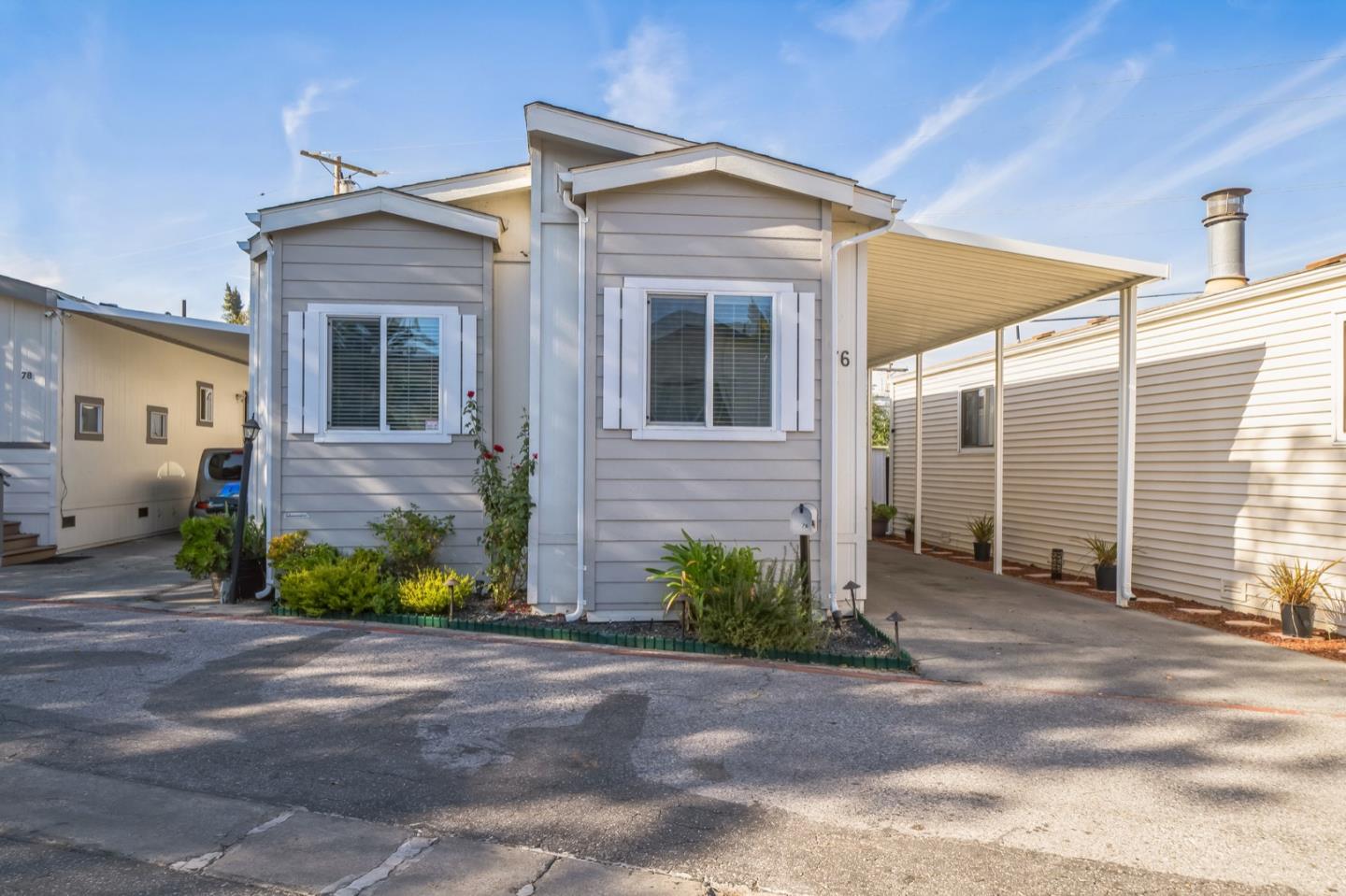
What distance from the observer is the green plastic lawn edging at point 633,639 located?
6.07 meters

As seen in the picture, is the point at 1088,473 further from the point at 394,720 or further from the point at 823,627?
the point at 394,720

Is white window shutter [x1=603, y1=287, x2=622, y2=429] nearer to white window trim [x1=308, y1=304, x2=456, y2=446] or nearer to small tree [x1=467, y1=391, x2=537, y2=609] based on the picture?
small tree [x1=467, y1=391, x2=537, y2=609]

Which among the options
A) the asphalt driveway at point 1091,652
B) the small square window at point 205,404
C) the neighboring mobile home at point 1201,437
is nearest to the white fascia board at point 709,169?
the asphalt driveway at point 1091,652

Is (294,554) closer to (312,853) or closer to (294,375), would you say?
(294,375)

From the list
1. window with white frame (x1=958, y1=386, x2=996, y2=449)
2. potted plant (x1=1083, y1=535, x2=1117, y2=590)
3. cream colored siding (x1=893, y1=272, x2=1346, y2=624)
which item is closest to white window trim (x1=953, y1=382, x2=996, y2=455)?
window with white frame (x1=958, y1=386, x2=996, y2=449)

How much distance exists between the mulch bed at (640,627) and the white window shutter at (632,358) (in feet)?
5.46

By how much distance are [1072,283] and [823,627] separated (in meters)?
5.19

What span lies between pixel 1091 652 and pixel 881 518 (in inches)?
431

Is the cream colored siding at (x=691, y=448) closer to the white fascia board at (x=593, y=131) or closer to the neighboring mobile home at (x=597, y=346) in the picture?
the neighboring mobile home at (x=597, y=346)

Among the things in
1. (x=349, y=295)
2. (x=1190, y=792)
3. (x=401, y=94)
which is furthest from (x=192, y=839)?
(x=401, y=94)

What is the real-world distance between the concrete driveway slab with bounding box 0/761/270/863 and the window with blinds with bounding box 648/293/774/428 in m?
4.39

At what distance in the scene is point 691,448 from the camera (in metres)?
7.15

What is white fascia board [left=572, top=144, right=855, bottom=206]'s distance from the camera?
22.7ft


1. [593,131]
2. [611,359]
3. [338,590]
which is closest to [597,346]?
[611,359]
